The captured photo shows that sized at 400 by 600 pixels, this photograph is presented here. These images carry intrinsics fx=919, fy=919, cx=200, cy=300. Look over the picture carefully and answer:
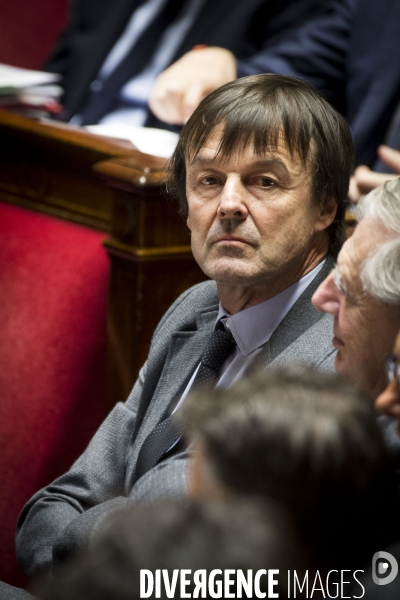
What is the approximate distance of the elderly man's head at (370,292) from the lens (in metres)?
0.96

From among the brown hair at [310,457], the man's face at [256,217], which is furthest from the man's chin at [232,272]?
the brown hair at [310,457]

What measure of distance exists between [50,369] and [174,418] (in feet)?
1.84

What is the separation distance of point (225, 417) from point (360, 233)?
407 millimetres

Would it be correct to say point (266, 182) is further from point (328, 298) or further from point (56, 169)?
point (56, 169)

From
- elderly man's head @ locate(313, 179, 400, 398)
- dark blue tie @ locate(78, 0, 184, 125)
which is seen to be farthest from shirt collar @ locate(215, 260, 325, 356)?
dark blue tie @ locate(78, 0, 184, 125)

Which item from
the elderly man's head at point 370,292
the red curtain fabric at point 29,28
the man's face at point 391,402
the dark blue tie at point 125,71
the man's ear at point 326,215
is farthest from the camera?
the red curtain fabric at point 29,28

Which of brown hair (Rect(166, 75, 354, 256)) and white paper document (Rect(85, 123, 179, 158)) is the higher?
brown hair (Rect(166, 75, 354, 256))

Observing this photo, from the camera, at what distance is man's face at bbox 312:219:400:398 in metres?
0.98

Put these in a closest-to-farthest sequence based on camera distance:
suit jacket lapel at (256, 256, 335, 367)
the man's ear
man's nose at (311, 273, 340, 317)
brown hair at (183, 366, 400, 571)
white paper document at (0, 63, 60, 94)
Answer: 1. brown hair at (183, 366, 400, 571)
2. man's nose at (311, 273, 340, 317)
3. suit jacket lapel at (256, 256, 335, 367)
4. the man's ear
5. white paper document at (0, 63, 60, 94)

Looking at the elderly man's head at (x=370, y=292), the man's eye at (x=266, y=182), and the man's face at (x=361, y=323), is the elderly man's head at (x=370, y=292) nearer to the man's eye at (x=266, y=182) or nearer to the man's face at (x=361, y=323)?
the man's face at (x=361, y=323)

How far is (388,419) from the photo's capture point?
2.94 ft

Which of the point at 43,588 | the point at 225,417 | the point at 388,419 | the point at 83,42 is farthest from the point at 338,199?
the point at 83,42

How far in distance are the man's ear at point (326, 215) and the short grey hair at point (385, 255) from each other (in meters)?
0.30

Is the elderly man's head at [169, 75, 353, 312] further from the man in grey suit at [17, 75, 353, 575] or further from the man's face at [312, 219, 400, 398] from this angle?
the man's face at [312, 219, 400, 398]
